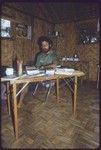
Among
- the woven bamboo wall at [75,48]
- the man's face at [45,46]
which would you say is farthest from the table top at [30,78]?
the woven bamboo wall at [75,48]

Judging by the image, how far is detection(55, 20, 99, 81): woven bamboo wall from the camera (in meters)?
6.76

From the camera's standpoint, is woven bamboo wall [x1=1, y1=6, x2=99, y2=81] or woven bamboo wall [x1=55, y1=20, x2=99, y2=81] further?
woven bamboo wall [x1=55, y1=20, x2=99, y2=81]

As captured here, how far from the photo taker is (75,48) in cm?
714

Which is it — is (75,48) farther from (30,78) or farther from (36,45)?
(30,78)

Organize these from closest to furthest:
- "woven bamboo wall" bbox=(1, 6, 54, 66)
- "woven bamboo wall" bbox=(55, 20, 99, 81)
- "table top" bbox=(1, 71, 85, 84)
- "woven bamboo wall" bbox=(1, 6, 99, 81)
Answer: "table top" bbox=(1, 71, 85, 84) < "woven bamboo wall" bbox=(1, 6, 54, 66) < "woven bamboo wall" bbox=(1, 6, 99, 81) < "woven bamboo wall" bbox=(55, 20, 99, 81)

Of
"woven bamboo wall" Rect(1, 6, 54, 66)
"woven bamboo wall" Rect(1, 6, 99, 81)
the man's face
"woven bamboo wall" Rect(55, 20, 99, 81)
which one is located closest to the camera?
the man's face

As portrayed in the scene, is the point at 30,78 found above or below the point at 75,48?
below

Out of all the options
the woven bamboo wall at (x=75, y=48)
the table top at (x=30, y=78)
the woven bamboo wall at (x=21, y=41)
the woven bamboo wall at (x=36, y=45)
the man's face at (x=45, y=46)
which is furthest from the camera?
the woven bamboo wall at (x=75, y=48)

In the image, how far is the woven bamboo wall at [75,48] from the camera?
6.76 metres

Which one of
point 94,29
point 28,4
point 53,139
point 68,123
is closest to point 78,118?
point 68,123

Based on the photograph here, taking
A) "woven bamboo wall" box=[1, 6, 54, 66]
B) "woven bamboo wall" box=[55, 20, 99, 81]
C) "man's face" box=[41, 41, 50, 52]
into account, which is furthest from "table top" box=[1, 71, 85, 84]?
"woven bamboo wall" box=[55, 20, 99, 81]

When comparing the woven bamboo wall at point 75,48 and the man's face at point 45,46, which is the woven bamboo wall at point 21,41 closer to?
the woven bamboo wall at point 75,48

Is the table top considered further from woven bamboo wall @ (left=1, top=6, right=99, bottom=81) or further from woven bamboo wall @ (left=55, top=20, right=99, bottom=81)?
woven bamboo wall @ (left=55, top=20, right=99, bottom=81)

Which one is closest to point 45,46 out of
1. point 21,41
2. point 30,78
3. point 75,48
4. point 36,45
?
point 21,41
